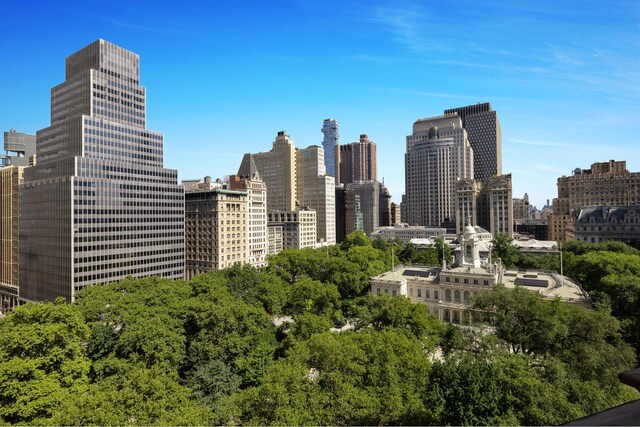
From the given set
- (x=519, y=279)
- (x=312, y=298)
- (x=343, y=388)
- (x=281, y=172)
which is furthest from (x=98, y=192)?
(x=281, y=172)

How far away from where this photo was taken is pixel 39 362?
30984 millimetres

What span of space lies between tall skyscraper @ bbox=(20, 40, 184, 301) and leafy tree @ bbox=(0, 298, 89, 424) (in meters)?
51.5

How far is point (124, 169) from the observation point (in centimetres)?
9244

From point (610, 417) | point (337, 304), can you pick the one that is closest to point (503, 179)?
point (337, 304)

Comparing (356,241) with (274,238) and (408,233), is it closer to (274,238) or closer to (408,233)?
(274,238)

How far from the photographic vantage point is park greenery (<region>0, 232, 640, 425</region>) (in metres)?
25.7

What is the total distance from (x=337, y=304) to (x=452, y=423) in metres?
43.0

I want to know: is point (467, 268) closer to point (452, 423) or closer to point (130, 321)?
point (452, 423)

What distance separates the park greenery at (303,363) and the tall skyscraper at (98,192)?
34.5 metres

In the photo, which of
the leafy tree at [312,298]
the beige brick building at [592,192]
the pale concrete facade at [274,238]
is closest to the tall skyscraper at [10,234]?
the pale concrete facade at [274,238]

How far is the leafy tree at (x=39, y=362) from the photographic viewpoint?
28.8 metres

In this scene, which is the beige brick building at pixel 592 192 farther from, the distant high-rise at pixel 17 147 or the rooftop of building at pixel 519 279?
the distant high-rise at pixel 17 147

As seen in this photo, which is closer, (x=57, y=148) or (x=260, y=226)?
(x=57, y=148)

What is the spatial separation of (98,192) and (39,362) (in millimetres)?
63304
